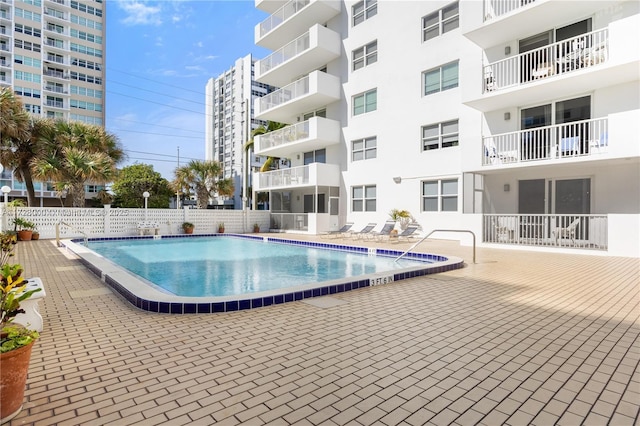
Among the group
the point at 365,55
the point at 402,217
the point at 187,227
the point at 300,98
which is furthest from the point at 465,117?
the point at 187,227

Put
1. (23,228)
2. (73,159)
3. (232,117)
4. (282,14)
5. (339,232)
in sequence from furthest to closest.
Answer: (232,117) < (282,14) < (339,232) < (73,159) < (23,228)

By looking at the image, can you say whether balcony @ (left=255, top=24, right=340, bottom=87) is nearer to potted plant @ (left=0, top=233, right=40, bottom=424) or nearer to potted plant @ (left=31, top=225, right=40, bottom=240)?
potted plant @ (left=31, top=225, right=40, bottom=240)

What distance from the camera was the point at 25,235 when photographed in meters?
15.5

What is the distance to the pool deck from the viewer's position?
Answer: 2.39 m

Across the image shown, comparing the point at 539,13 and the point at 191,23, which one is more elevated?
the point at 191,23

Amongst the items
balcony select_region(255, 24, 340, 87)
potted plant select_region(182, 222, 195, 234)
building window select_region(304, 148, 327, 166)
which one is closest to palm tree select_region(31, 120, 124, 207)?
potted plant select_region(182, 222, 195, 234)

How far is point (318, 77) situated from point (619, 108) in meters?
14.1

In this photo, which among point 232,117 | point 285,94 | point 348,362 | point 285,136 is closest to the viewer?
point 348,362

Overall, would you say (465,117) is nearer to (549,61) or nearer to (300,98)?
(549,61)

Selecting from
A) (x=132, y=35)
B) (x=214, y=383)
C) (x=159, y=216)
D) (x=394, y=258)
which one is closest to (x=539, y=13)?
(x=394, y=258)

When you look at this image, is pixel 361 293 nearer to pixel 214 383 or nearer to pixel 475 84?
pixel 214 383

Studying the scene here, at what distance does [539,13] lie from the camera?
12.0 meters

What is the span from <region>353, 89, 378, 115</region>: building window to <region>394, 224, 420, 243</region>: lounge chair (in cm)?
714

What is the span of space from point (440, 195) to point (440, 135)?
2.83 meters
